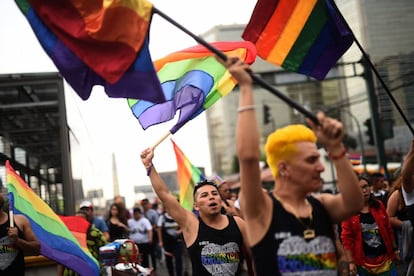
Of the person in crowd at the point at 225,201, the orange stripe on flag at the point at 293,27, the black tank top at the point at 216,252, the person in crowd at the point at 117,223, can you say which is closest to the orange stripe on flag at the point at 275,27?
the orange stripe on flag at the point at 293,27

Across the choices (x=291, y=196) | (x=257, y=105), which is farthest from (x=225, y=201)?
(x=257, y=105)

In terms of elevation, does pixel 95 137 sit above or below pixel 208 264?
above

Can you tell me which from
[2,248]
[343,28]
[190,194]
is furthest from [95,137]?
[343,28]

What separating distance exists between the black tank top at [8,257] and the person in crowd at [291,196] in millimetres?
3386

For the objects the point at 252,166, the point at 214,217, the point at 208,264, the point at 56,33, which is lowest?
the point at 208,264

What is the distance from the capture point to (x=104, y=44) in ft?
13.0

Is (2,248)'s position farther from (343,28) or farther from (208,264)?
(343,28)

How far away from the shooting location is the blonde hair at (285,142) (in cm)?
329

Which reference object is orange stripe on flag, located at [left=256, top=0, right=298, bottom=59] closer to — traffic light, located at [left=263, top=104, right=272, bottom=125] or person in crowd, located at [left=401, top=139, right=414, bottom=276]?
person in crowd, located at [left=401, top=139, right=414, bottom=276]

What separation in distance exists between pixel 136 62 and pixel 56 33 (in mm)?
612

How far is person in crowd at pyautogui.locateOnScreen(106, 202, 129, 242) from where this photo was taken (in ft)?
38.3

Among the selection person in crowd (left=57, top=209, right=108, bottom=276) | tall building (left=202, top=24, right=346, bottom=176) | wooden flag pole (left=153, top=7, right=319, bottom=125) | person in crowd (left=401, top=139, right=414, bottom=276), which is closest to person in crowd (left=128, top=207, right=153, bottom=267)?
person in crowd (left=57, top=209, right=108, bottom=276)

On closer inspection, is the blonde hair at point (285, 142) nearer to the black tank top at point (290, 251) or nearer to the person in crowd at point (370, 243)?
the black tank top at point (290, 251)

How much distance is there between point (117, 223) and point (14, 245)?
237 inches
